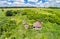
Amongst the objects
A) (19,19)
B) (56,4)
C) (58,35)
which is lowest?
(58,35)

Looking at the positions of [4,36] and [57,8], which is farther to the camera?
[57,8]

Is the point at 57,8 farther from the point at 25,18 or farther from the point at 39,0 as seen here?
the point at 25,18

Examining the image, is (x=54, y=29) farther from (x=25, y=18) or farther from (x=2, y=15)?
(x=2, y=15)

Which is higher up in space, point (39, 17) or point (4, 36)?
point (39, 17)

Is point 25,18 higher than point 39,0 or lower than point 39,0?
lower

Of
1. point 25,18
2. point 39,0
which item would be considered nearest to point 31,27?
point 25,18

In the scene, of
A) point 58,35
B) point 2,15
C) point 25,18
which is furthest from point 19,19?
point 58,35
